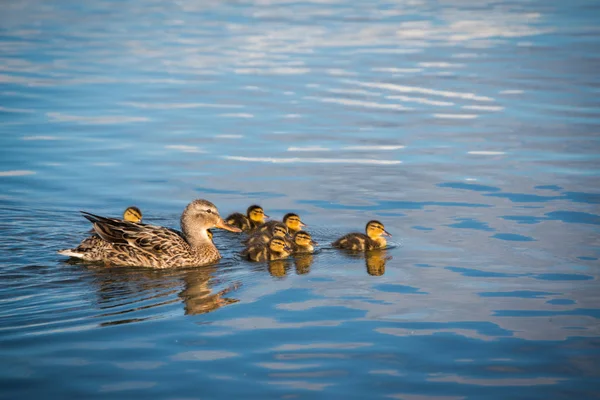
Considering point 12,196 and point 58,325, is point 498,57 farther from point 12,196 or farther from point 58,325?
point 58,325

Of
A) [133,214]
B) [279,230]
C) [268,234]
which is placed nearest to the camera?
[279,230]

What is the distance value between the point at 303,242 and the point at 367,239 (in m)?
0.55

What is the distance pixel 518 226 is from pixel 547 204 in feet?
2.91

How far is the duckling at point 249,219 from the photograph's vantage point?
31.0 feet

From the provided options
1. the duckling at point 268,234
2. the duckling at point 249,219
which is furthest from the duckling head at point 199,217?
the duckling at point 249,219

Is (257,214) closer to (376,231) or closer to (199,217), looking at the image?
(199,217)

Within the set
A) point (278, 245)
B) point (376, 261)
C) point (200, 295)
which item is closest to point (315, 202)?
point (278, 245)

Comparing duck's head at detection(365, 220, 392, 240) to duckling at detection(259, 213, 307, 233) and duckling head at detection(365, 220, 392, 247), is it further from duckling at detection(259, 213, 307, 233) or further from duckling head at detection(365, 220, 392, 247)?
duckling at detection(259, 213, 307, 233)

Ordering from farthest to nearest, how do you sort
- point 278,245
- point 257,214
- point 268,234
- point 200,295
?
1. point 257,214
2. point 268,234
3. point 278,245
4. point 200,295

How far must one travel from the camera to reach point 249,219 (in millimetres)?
9578

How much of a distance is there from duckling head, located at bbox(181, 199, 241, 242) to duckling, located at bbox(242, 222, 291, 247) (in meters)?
0.35

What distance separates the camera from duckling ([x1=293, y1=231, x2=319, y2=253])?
340 inches

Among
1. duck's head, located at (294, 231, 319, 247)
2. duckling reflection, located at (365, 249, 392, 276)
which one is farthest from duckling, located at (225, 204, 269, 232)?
duckling reflection, located at (365, 249, 392, 276)

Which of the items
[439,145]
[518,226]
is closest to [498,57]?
[439,145]
